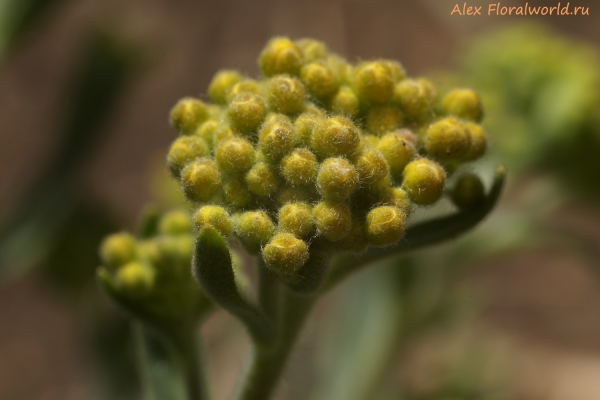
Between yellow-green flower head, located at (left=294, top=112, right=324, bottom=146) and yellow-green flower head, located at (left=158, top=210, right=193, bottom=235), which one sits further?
yellow-green flower head, located at (left=158, top=210, right=193, bottom=235)

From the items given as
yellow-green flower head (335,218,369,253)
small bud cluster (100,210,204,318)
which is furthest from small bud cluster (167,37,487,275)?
small bud cluster (100,210,204,318)

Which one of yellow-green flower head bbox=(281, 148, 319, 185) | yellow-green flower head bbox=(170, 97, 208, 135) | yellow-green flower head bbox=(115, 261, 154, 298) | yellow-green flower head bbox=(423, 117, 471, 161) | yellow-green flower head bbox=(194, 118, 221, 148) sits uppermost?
yellow-green flower head bbox=(170, 97, 208, 135)

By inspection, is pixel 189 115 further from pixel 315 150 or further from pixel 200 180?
pixel 315 150

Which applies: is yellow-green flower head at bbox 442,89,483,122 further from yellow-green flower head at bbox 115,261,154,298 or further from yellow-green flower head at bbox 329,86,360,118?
yellow-green flower head at bbox 115,261,154,298

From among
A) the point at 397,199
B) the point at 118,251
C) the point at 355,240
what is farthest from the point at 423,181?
the point at 118,251

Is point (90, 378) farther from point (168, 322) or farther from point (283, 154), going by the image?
point (283, 154)

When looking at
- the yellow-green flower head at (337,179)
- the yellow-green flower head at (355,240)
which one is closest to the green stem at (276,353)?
the yellow-green flower head at (355,240)
